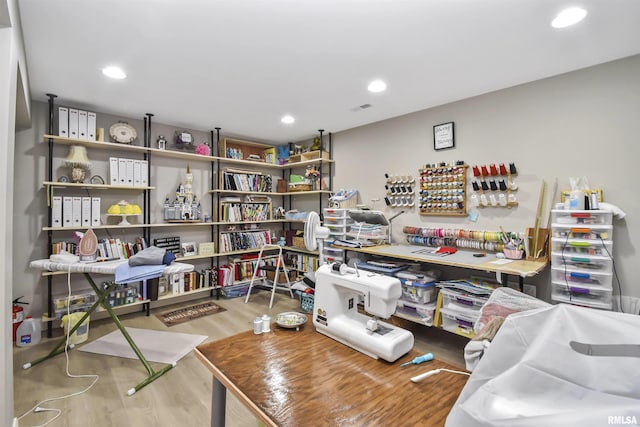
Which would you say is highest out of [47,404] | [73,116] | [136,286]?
[73,116]

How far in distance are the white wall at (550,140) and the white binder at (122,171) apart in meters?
3.21

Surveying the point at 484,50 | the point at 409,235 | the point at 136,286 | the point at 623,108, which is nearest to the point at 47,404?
the point at 136,286

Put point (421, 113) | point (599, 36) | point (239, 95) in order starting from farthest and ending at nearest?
point (421, 113), point (239, 95), point (599, 36)

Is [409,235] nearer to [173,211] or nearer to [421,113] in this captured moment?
[421,113]

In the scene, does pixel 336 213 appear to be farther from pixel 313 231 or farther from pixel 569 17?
pixel 569 17

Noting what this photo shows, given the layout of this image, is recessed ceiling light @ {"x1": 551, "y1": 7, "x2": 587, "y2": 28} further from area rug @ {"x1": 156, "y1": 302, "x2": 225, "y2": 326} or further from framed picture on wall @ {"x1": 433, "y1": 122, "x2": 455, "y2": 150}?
area rug @ {"x1": 156, "y1": 302, "x2": 225, "y2": 326}

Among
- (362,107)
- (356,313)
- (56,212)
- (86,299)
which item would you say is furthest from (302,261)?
(356,313)

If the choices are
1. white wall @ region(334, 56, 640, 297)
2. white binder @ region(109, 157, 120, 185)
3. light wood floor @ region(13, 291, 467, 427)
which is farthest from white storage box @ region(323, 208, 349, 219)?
white binder @ region(109, 157, 120, 185)

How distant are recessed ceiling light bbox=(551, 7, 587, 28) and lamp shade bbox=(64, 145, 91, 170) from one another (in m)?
4.24

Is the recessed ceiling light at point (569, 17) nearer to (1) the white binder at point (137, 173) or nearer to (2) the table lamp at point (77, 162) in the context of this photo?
(1) the white binder at point (137, 173)

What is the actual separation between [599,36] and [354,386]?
2664 millimetres

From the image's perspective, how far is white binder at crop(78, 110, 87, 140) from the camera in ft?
10.4

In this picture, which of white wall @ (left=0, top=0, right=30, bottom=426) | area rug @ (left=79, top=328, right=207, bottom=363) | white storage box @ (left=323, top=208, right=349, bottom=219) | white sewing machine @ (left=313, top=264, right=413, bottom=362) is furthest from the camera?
white storage box @ (left=323, top=208, right=349, bottom=219)

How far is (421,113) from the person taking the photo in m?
3.47
